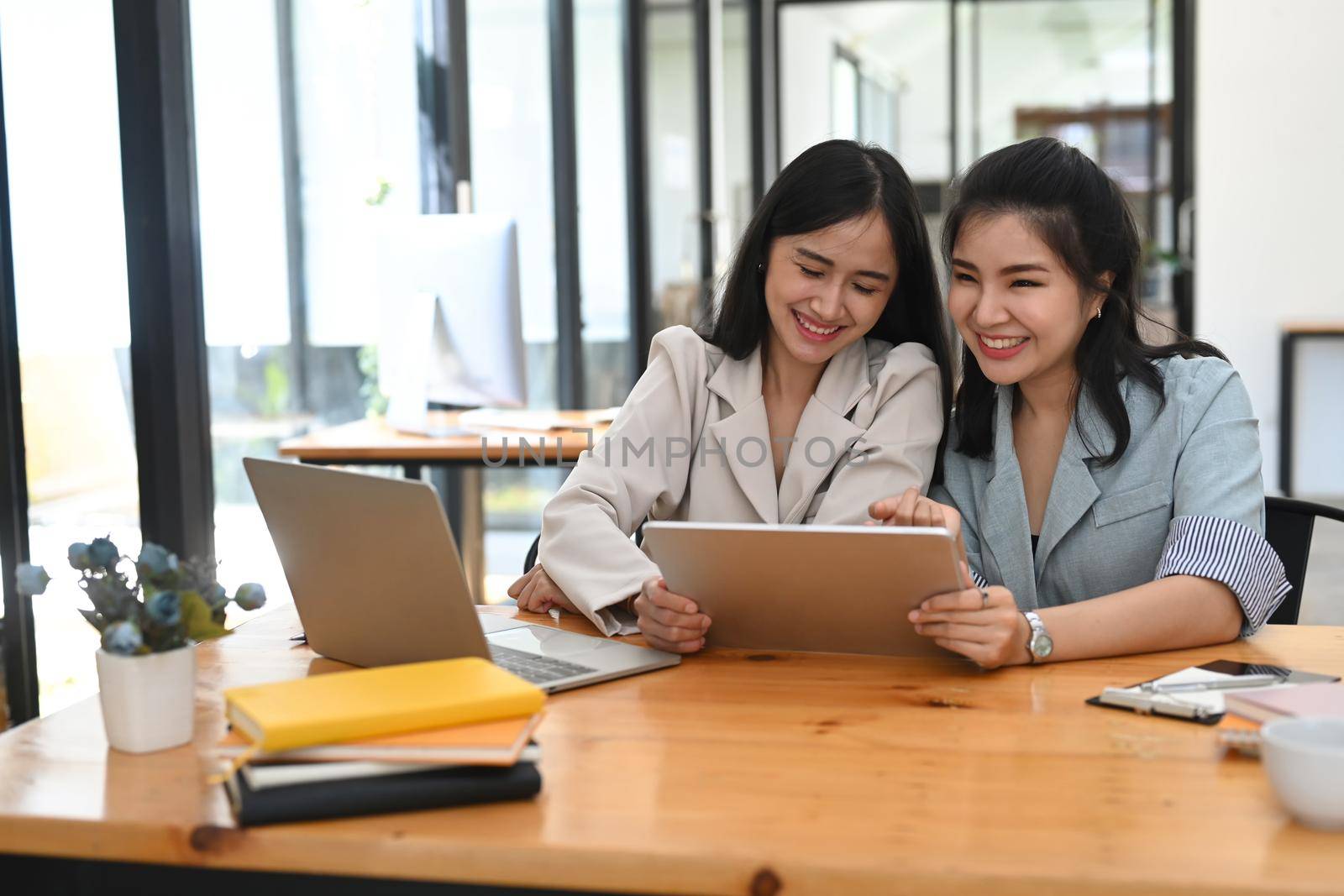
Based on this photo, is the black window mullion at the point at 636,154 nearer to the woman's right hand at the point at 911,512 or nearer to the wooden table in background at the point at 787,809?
the woman's right hand at the point at 911,512

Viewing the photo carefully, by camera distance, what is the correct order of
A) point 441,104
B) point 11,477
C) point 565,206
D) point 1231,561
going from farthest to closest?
point 565,206
point 441,104
point 11,477
point 1231,561

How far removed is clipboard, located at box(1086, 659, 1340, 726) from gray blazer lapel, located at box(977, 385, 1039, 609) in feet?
1.20

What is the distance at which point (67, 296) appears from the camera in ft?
7.07

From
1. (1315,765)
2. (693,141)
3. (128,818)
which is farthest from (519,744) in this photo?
(693,141)

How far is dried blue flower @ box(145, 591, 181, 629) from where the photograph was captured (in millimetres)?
1015

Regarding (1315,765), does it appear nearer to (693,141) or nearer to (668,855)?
Answer: (668,855)

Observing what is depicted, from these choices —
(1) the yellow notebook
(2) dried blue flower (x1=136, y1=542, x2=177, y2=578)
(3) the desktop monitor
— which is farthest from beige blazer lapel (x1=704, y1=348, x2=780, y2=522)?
(3) the desktop monitor

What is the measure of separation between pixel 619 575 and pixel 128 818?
71 cm

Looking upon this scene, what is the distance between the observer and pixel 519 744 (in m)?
0.94

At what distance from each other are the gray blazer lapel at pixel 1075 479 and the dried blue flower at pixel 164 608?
3.46 feet

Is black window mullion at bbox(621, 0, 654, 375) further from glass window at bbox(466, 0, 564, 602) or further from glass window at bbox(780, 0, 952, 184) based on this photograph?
glass window at bbox(780, 0, 952, 184)

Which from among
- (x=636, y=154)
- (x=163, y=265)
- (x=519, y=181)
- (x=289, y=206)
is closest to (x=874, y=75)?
(x=636, y=154)

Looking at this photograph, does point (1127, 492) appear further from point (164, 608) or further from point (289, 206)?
point (289, 206)

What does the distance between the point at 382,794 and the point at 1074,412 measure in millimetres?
1076
